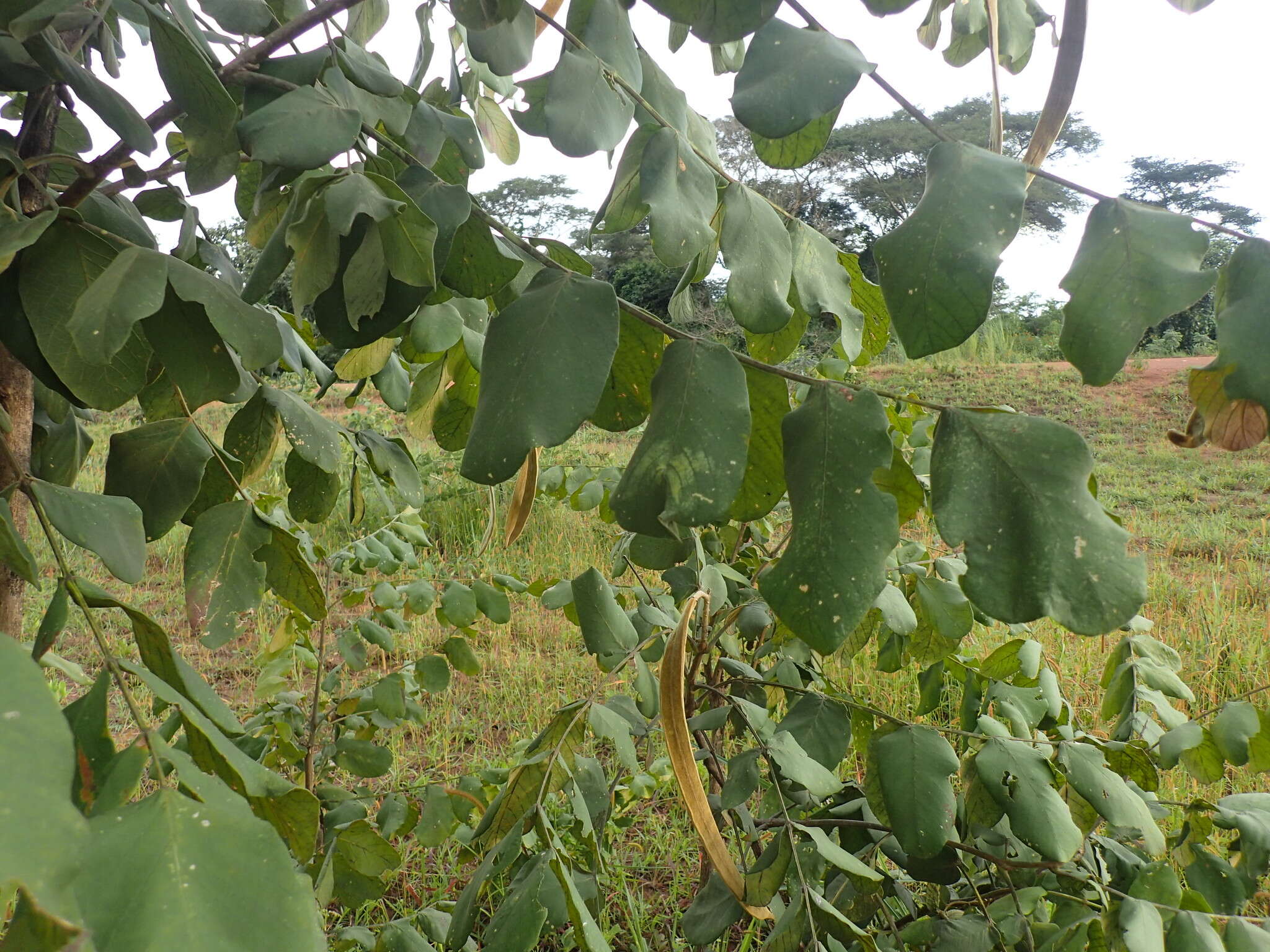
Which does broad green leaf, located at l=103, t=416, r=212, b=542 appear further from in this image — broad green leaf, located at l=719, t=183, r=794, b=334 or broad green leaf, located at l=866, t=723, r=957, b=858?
broad green leaf, located at l=866, t=723, r=957, b=858

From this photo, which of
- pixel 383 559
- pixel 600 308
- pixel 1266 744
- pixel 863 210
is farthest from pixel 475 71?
pixel 863 210

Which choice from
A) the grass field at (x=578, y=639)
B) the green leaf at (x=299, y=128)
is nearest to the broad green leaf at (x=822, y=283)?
the green leaf at (x=299, y=128)

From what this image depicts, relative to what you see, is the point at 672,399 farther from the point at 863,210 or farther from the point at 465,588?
the point at 863,210

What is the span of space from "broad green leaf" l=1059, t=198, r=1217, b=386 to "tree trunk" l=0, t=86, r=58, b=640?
47cm

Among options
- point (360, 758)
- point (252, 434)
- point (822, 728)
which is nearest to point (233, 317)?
point (252, 434)

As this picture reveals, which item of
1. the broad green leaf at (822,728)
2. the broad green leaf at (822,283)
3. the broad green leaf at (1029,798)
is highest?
the broad green leaf at (822,283)

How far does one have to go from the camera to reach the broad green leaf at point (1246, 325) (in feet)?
0.86

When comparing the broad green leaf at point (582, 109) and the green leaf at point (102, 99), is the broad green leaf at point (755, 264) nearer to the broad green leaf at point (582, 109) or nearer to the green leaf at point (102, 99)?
the broad green leaf at point (582, 109)

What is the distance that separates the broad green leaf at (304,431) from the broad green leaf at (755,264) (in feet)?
1.09

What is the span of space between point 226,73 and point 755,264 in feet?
0.79

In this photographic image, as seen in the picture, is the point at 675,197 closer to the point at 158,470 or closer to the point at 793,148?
the point at 793,148

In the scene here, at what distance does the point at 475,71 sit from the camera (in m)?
0.73

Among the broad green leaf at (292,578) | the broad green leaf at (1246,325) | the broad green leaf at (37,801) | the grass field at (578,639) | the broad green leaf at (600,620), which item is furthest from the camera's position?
the grass field at (578,639)

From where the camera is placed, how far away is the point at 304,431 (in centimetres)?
57
